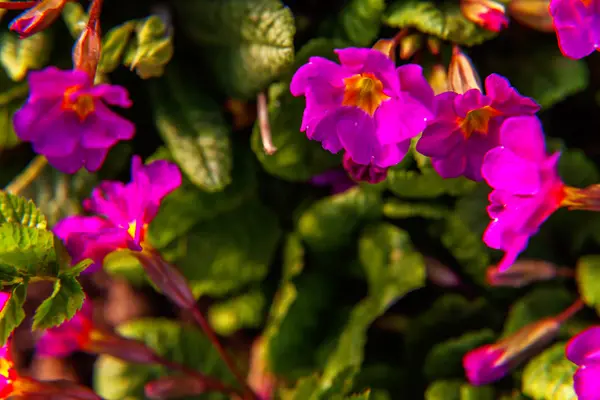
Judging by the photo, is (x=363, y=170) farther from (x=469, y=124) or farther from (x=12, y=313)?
(x=12, y=313)

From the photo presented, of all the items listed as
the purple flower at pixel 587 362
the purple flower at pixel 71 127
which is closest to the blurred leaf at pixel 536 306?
the purple flower at pixel 587 362

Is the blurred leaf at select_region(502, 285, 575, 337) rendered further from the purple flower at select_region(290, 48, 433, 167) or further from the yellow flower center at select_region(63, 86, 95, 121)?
the yellow flower center at select_region(63, 86, 95, 121)

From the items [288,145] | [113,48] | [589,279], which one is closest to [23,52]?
[113,48]

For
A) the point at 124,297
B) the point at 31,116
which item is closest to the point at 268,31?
the point at 31,116

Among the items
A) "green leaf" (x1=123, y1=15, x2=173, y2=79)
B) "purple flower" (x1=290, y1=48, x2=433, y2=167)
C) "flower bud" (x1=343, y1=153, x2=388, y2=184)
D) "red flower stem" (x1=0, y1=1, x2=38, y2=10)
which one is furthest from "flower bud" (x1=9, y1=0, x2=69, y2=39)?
"flower bud" (x1=343, y1=153, x2=388, y2=184)

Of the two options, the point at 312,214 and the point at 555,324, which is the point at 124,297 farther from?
the point at 555,324
